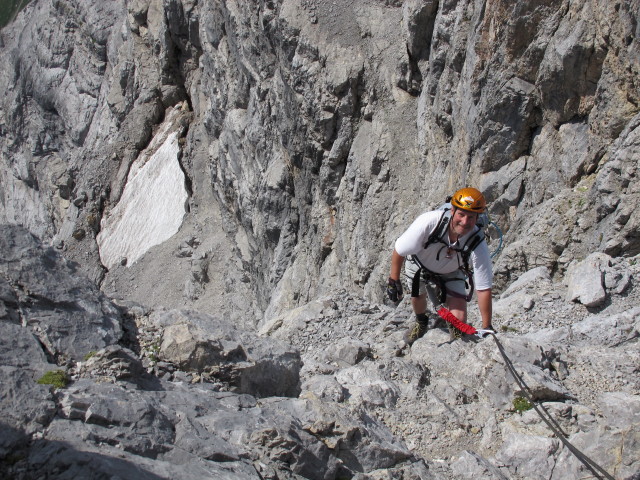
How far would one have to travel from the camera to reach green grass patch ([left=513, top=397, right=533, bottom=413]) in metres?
6.47

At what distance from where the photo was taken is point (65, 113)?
4850cm

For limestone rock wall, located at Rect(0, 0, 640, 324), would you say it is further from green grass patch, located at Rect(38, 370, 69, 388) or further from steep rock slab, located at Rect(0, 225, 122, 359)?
green grass patch, located at Rect(38, 370, 69, 388)

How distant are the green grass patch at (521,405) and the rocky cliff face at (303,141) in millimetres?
1045

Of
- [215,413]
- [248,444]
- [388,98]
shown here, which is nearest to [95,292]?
[215,413]

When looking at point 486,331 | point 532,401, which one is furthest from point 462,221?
point 532,401

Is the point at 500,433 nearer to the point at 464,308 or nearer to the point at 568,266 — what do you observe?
the point at 464,308

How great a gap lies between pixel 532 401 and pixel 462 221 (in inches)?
80.3

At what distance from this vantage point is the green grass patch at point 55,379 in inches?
193

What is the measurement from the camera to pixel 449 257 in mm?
7340

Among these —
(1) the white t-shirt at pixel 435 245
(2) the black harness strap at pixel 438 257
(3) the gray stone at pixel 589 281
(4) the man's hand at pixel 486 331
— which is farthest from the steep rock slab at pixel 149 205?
(4) the man's hand at pixel 486 331

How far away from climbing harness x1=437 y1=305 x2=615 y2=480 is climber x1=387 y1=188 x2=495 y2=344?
0.14 metres

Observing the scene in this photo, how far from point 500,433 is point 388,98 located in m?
16.1

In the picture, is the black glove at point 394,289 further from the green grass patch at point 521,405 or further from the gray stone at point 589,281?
the gray stone at point 589,281

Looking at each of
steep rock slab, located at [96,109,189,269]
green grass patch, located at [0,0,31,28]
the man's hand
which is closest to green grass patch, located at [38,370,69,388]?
the man's hand
